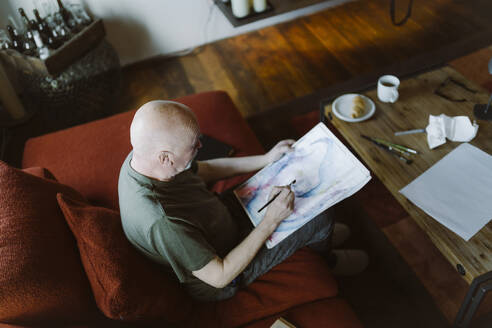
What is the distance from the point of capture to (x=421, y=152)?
4.52 feet

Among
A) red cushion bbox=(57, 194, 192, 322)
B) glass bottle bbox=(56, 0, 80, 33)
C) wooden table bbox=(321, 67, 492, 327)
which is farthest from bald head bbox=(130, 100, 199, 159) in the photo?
glass bottle bbox=(56, 0, 80, 33)

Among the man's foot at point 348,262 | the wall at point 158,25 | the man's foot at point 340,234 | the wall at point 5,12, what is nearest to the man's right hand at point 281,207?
the man's foot at point 348,262

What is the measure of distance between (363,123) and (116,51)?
216cm

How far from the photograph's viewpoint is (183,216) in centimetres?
103

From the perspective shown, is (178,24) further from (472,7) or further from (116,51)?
(472,7)

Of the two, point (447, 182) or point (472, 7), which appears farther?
point (472, 7)

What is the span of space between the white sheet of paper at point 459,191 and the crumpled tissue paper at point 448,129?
0.05m

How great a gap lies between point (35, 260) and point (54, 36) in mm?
1948

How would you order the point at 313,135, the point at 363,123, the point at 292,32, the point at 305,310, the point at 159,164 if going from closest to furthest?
the point at 159,164 → the point at 305,310 → the point at 313,135 → the point at 363,123 → the point at 292,32

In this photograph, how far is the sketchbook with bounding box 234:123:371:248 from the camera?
1144 mm

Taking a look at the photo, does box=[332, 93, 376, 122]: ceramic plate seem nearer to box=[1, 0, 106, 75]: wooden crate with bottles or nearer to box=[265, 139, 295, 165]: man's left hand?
box=[265, 139, 295, 165]: man's left hand

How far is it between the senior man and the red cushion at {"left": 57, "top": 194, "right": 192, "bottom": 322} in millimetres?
49

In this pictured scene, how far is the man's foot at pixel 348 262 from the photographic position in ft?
5.11

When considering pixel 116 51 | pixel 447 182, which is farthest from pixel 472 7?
pixel 116 51
